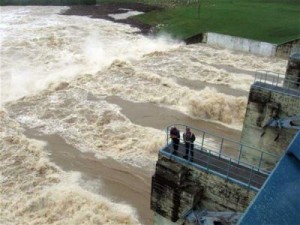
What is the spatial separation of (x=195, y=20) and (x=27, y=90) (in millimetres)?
21690

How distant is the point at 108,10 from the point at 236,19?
1882 centimetres

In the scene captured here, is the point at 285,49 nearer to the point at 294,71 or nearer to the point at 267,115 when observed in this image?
the point at 294,71

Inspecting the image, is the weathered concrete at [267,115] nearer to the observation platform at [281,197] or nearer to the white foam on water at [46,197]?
the white foam on water at [46,197]

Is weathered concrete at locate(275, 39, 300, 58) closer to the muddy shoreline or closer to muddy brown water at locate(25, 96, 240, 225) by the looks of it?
muddy brown water at locate(25, 96, 240, 225)

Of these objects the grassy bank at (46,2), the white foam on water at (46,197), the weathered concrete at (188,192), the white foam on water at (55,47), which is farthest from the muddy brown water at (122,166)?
the grassy bank at (46,2)

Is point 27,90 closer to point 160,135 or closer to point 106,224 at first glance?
point 160,135

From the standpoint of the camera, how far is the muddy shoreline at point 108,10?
143 feet

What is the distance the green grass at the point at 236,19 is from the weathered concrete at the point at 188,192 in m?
24.8

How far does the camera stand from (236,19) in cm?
3769

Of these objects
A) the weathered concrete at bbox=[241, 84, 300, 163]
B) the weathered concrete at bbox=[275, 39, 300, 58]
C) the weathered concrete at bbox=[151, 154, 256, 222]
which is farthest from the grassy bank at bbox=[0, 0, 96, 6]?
the weathered concrete at bbox=[151, 154, 256, 222]

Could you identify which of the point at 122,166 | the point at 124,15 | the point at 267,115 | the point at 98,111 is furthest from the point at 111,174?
the point at 124,15

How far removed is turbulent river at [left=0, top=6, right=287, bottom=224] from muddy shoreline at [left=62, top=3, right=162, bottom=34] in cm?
705

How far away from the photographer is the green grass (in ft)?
108

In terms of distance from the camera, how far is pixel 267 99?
13914 millimetres
